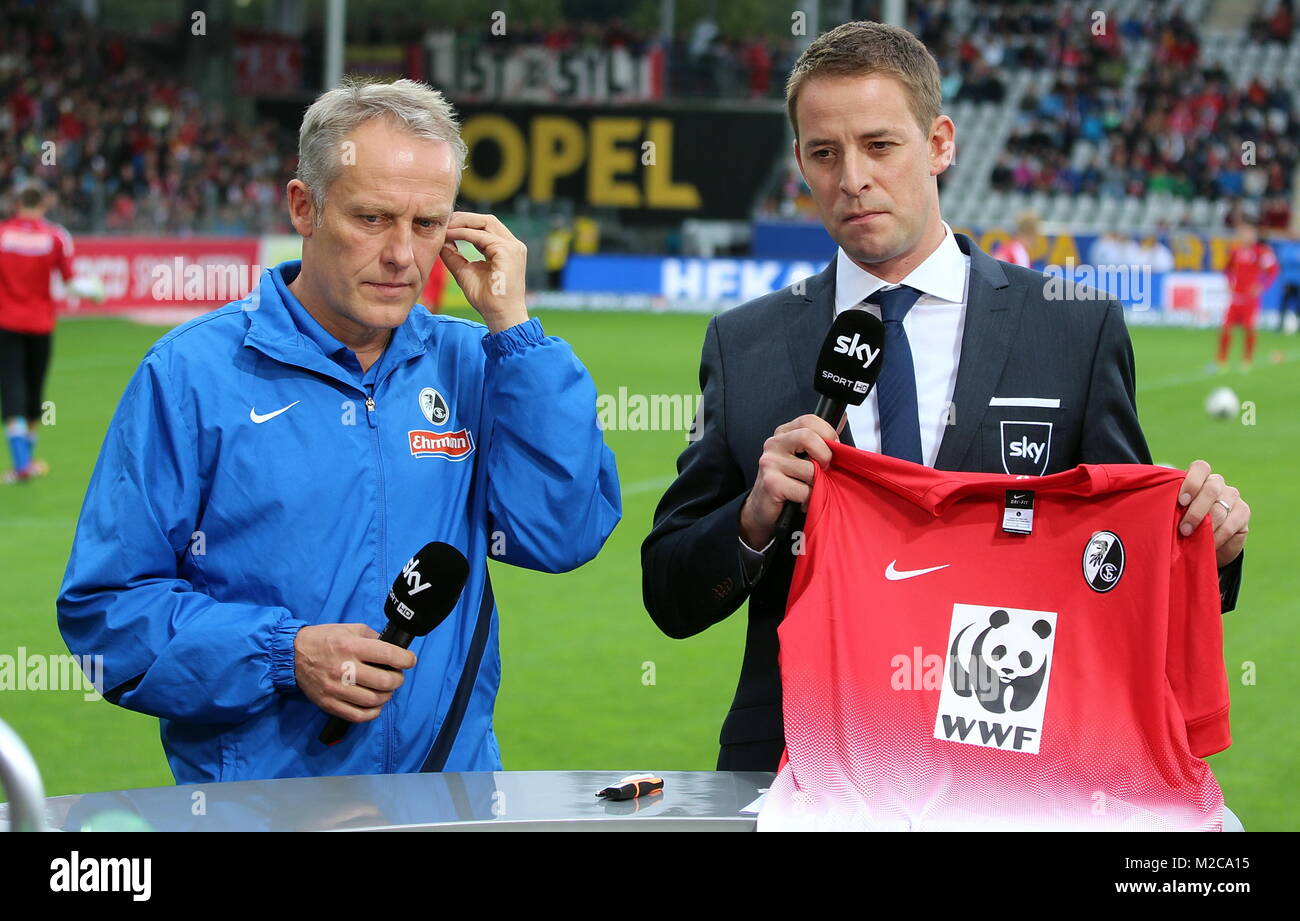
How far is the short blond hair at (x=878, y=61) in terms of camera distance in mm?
2773

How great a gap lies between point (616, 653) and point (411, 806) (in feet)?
17.4

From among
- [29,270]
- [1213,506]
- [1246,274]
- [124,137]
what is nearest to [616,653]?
[1213,506]

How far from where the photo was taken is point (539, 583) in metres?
9.09

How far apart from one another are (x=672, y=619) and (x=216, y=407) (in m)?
0.90

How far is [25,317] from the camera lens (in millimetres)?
12188

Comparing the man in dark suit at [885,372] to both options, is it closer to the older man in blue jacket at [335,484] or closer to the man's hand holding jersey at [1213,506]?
the man's hand holding jersey at [1213,506]

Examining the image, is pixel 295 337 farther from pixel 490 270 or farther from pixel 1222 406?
pixel 1222 406

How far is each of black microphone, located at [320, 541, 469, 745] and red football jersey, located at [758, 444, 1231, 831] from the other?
0.56 metres

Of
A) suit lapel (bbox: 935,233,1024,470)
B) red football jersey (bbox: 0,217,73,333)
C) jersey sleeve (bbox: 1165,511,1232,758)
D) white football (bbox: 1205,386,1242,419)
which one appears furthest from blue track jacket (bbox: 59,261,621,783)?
white football (bbox: 1205,386,1242,419)

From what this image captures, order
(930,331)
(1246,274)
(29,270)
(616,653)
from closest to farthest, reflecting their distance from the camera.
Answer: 1. (930,331)
2. (616,653)
3. (29,270)
4. (1246,274)

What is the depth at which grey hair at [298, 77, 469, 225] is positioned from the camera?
2.70m

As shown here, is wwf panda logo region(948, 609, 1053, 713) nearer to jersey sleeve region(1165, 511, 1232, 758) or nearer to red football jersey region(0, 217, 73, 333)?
jersey sleeve region(1165, 511, 1232, 758)

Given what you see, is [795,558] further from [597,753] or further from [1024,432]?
[597,753]
